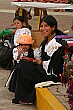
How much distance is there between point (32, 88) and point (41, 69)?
315 millimetres

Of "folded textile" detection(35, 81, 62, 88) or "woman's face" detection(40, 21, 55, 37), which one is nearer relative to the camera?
"folded textile" detection(35, 81, 62, 88)

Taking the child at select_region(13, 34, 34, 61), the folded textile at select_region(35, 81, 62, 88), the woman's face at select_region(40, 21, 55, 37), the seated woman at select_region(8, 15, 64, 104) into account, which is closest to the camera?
the folded textile at select_region(35, 81, 62, 88)

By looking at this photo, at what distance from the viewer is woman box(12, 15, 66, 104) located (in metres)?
5.80

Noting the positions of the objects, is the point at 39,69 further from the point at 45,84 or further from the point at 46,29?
the point at 46,29

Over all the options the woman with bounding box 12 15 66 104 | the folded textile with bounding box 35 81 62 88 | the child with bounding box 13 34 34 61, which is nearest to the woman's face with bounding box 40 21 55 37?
the woman with bounding box 12 15 66 104

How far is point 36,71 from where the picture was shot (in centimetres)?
585

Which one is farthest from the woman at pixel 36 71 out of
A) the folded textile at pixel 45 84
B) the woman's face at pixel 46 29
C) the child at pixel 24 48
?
the child at pixel 24 48

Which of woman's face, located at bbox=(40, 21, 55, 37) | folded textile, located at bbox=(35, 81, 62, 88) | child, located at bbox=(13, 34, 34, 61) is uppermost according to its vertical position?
woman's face, located at bbox=(40, 21, 55, 37)

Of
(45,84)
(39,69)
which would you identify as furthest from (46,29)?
(45,84)

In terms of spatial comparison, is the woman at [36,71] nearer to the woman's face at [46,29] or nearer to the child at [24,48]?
the woman's face at [46,29]

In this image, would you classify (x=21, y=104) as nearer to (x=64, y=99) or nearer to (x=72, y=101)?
(x=64, y=99)

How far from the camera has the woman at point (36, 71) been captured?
580 centimetres

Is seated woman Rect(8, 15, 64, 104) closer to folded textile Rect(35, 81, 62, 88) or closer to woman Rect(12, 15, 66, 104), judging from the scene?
woman Rect(12, 15, 66, 104)

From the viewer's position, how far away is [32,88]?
5.92 m
